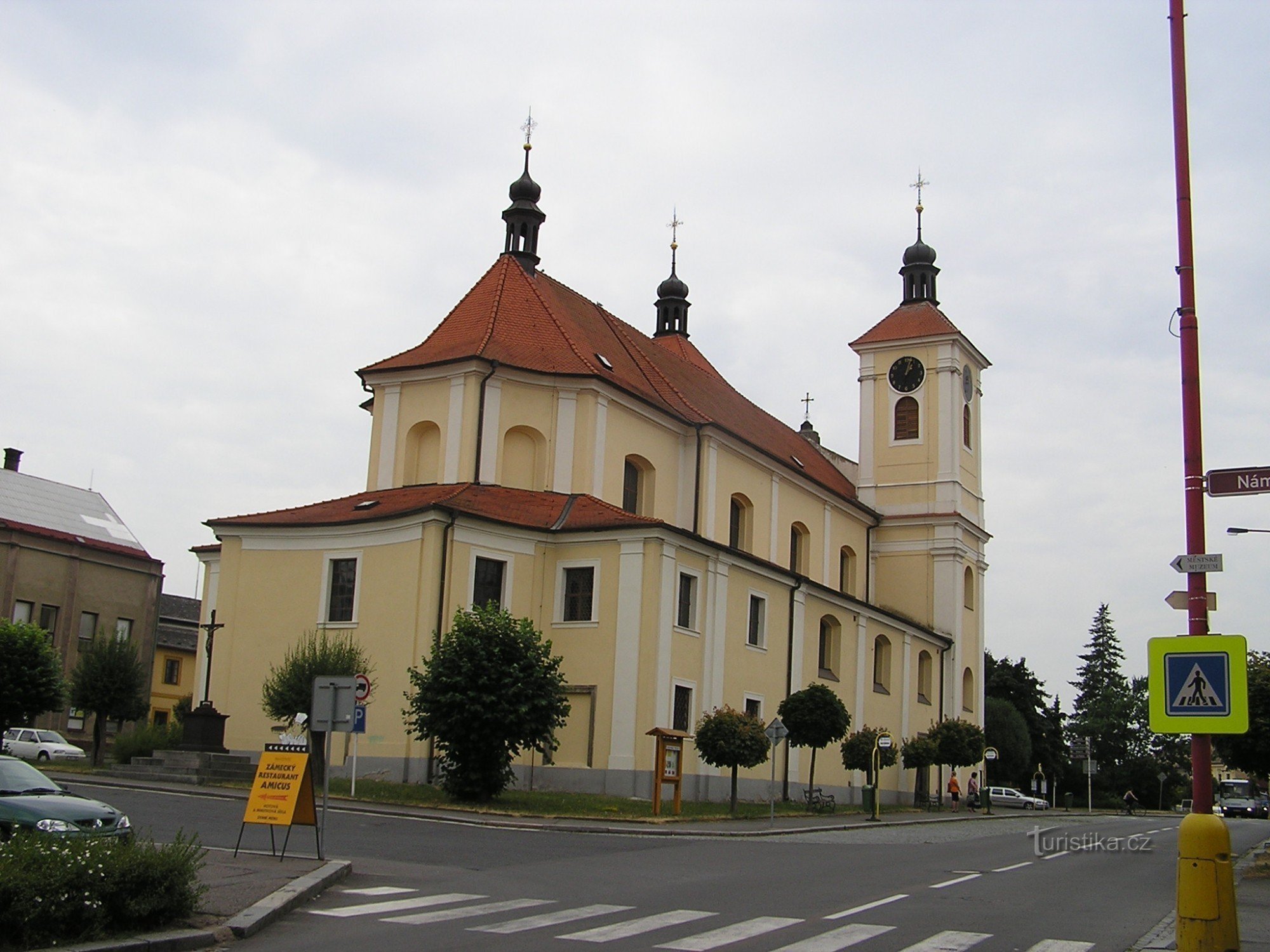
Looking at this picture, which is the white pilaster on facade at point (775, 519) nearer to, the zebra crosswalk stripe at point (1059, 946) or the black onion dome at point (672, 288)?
the black onion dome at point (672, 288)

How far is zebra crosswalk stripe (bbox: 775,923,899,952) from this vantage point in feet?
34.1

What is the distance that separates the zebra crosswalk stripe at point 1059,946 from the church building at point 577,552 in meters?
20.5

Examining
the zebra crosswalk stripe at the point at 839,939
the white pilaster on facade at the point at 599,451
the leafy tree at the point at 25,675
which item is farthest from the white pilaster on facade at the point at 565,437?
A: the zebra crosswalk stripe at the point at 839,939

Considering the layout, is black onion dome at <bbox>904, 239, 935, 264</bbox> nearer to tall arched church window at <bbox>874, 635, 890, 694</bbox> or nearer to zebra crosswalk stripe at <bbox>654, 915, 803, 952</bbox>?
tall arched church window at <bbox>874, 635, 890, 694</bbox>

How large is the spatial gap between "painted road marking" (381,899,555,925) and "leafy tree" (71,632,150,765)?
86.5 feet

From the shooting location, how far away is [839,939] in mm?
10961

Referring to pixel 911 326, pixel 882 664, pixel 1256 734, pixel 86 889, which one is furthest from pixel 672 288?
pixel 86 889

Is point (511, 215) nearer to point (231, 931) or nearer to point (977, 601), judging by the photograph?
point (977, 601)

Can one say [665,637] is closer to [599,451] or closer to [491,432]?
[599,451]

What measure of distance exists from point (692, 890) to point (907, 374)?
1665 inches

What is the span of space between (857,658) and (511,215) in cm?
1834

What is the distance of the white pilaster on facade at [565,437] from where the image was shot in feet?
119

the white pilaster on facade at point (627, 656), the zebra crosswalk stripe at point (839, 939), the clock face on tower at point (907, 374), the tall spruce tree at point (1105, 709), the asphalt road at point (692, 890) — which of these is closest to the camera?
the zebra crosswalk stripe at point (839, 939)

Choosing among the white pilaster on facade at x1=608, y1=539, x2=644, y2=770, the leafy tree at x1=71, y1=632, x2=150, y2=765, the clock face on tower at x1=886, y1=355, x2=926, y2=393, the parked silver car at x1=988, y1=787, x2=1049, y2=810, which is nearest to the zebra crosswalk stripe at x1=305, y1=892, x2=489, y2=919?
the white pilaster on facade at x1=608, y1=539, x2=644, y2=770
